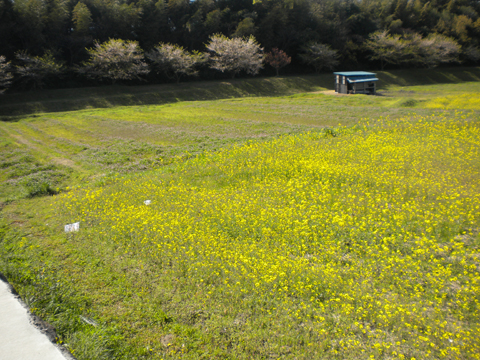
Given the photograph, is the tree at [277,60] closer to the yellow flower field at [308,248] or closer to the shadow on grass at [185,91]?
the shadow on grass at [185,91]

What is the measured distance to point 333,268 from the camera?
6148mm

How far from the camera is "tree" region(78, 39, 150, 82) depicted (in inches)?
1446

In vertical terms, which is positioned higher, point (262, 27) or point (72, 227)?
point (262, 27)

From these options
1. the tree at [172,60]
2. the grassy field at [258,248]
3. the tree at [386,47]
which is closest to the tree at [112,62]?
the tree at [172,60]

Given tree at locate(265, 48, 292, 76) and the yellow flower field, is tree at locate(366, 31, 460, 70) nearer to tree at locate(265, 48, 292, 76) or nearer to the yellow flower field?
tree at locate(265, 48, 292, 76)

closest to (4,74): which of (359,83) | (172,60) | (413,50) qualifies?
(172,60)

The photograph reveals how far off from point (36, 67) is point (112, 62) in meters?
7.78

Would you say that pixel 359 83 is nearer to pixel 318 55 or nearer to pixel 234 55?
pixel 234 55

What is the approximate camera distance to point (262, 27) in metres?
53.1

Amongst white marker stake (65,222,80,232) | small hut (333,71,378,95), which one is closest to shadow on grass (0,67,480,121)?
small hut (333,71,378,95)

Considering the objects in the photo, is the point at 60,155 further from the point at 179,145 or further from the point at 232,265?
the point at 232,265

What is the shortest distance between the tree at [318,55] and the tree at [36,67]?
36.0 metres

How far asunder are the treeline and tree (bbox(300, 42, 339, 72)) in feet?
1.57

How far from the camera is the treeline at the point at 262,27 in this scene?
120 ft
